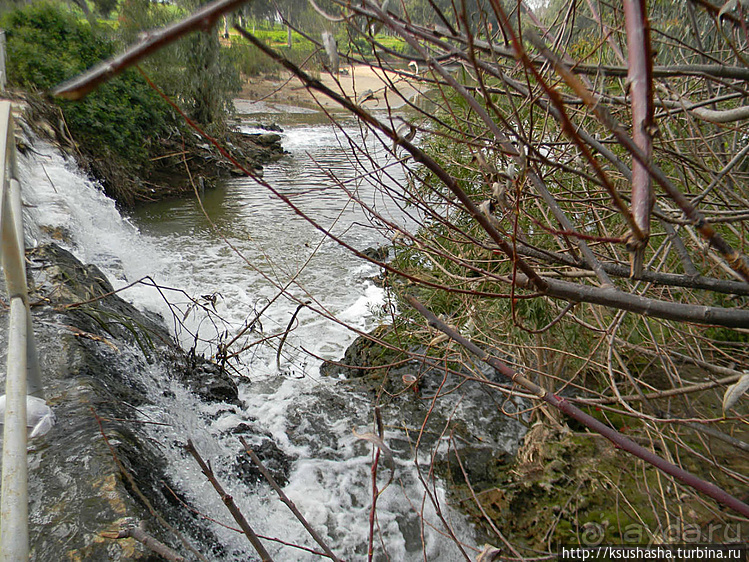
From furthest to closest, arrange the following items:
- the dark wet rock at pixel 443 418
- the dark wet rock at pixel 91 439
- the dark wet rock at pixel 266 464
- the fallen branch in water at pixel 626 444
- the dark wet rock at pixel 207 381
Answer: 1. the dark wet rock at pixel 207 381
2. the dark wet rock at pixel 443 418
3. the dark wet rock at pixel 266 464
4. the dark wet rock at pixel 91 439
5. the fallen branch in water at pixel 626 444

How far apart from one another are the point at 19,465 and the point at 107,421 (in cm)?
169

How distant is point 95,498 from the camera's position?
6.14ft

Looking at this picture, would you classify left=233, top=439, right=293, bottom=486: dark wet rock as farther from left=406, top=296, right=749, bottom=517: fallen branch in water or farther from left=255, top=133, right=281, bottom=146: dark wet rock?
left=255, top=133, right=281, bottom=146: dark wet rock

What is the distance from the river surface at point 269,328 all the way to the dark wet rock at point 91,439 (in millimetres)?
230

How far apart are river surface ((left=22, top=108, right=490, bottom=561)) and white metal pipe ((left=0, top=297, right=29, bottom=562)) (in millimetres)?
731

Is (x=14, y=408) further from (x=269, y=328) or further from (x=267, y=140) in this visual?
(x=267, y=140)

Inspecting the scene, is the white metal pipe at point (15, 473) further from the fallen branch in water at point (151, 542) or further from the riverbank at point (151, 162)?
the riverbank at point (151, 162)

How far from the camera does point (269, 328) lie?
6.08 m

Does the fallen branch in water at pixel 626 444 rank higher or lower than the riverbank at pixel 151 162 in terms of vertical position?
lower

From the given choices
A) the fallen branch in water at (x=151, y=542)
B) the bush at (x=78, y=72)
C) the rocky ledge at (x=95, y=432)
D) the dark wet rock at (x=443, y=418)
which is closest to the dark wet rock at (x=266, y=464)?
the rocky ledge at (x=95, y=432)

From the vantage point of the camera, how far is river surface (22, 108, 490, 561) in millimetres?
3041

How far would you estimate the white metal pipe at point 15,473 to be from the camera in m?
0.77

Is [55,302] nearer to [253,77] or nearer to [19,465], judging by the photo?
[19,465]

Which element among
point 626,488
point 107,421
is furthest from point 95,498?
point 626,488
